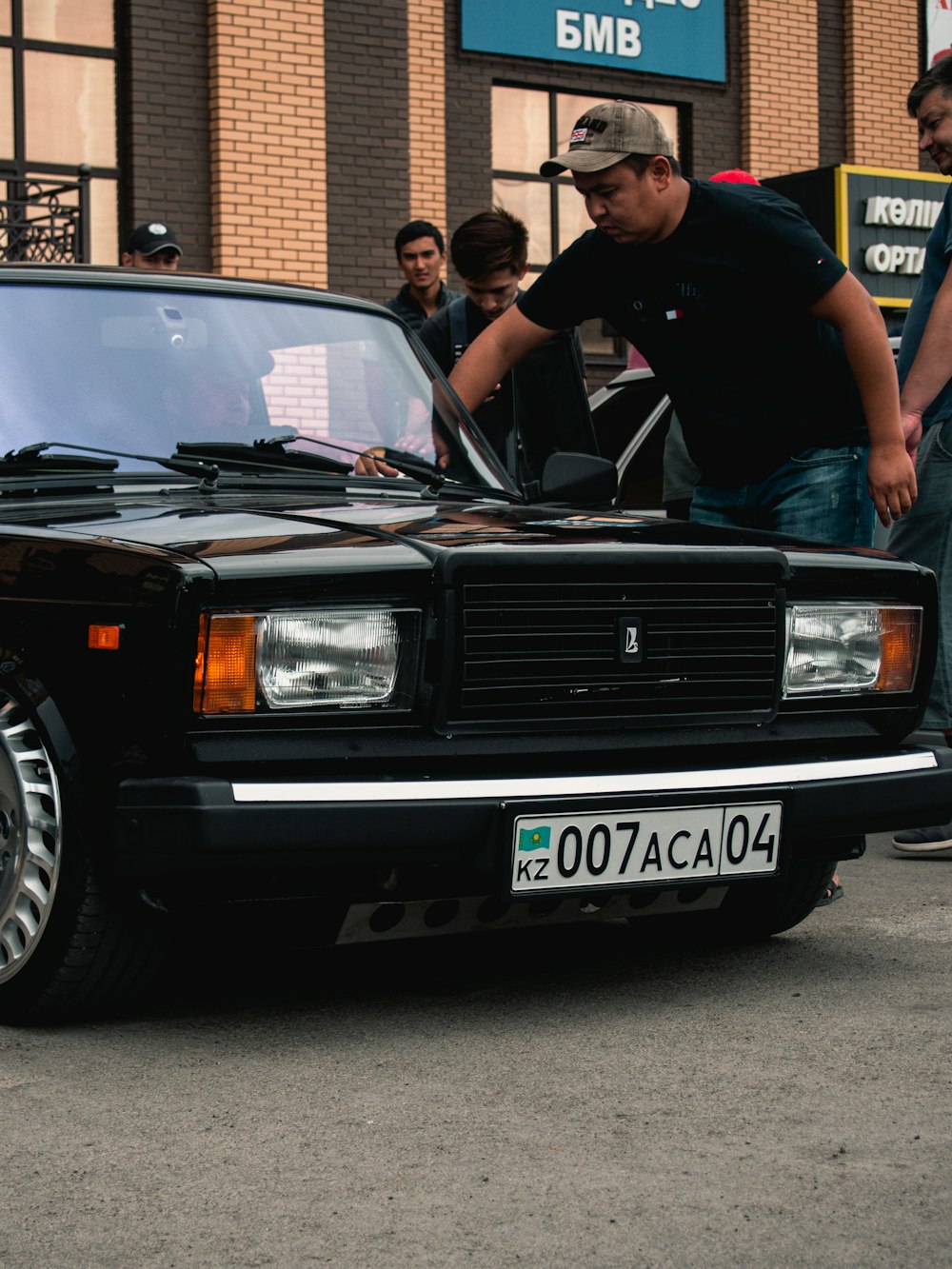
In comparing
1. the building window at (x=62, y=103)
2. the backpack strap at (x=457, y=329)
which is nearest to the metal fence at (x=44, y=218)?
the building window at (x=62, y=103)

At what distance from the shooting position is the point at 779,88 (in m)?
16.5

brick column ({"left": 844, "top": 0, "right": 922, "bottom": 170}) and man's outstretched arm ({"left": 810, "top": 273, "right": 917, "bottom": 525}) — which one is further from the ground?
brick column ({"left": 844, "top": 0, "right": 922, "bottom": 170})

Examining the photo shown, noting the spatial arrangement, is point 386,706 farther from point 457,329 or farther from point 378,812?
point 457,329

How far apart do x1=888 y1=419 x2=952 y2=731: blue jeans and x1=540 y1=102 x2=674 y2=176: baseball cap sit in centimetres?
148

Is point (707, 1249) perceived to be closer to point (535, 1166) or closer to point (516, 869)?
point (535, 1166)

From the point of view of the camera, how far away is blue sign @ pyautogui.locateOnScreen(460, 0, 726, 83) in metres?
14.6

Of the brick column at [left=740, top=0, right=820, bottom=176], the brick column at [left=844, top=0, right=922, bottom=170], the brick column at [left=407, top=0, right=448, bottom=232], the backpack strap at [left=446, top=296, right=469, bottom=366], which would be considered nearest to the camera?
the backpack strap at [left=446, top=296, right=469, bottom=366]

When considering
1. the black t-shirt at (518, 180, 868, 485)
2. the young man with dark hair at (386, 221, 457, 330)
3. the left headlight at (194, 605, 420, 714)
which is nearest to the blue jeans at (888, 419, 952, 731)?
the black t-shirt at (518, 180, 868, 485)

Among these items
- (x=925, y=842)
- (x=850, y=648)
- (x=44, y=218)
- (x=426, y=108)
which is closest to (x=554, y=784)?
(x=850, y=648)

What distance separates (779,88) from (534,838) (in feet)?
46.5

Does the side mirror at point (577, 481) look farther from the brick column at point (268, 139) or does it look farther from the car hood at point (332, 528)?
the brick column at point (268, 139)

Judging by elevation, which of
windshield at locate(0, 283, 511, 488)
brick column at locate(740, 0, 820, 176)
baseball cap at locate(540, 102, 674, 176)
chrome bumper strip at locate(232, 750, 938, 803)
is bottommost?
chrome bumper strip at locate(232, 750, 938, 803)

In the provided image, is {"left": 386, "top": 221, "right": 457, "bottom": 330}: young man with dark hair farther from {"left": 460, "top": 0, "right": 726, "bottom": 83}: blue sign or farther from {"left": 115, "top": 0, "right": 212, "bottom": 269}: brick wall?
{"left": 460, "top": 0, "right": 726, "bottom": 83}: blue sign

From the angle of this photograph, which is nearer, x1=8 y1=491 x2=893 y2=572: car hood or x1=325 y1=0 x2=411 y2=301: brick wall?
x1=8 y1=491 x2=893 y2=572: car hood
